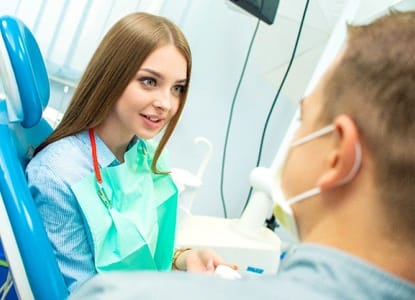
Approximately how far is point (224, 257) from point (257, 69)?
85cm

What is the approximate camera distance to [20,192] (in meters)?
0.80

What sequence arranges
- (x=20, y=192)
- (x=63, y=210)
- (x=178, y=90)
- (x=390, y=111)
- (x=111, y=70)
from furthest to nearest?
(x=178, y=90) → (x=111, y=70) → (x=63, y=210) → (x=20, y=192) → (x=390, y=111)

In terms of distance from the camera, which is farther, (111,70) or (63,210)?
(111,70)

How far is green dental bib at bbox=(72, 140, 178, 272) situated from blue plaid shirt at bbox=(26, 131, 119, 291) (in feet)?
0.08

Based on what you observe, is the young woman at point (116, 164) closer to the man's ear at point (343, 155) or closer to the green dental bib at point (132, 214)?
the green dental bib at point (132, 214)

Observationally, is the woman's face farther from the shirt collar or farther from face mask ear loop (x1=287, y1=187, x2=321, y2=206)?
face mask ear loop (x1=287, y1=187, x2=321, y2=206)

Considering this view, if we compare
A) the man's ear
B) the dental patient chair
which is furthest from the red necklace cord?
the man's ear

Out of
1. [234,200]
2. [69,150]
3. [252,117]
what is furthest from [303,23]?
[69,150]

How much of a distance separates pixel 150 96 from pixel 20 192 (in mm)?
384

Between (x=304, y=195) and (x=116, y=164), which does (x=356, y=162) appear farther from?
(x=116, y=164)

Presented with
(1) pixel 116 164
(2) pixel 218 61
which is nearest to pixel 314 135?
(1) pixel 116 164

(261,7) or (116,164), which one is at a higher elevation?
(261,7)

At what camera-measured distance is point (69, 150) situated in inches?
38.4

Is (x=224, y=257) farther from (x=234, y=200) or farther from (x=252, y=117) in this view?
(x=252, y=117)
